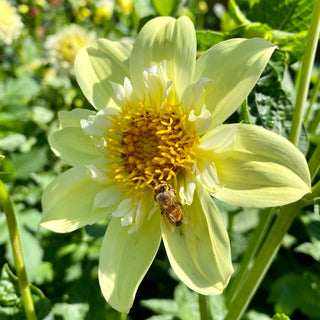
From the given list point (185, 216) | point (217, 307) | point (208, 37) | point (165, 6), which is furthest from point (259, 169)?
point (165, 6)

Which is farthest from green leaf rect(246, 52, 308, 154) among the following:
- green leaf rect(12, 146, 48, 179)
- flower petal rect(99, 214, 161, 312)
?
green leaf rect(12, 146, 48, 179)

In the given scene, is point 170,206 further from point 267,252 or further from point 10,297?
point 10,297

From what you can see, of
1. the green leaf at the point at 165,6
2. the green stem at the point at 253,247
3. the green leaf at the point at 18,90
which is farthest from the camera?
the green leaf at the point at 18,90

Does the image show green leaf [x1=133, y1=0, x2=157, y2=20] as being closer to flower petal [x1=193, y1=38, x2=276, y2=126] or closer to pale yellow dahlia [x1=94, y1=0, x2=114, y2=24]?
flower petal [x1=193, y1=38, x2=276, y2=126]

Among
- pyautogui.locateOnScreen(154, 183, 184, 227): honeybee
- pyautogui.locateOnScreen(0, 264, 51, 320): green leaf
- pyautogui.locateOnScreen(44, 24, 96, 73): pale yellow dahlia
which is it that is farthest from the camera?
pyautogui.locateOnScreen(44, 24, 96, 73): pale yellow dahlia

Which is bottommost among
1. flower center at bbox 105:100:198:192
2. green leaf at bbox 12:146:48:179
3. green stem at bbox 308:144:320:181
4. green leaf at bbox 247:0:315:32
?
green leaf at bbox 12:146:48:179

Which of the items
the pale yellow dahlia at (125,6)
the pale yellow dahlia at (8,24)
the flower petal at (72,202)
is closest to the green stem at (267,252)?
the flower petal at (72,202)

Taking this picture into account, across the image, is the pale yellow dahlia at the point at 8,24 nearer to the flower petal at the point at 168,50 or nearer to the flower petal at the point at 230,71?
the flower petal at the point at 168,50
